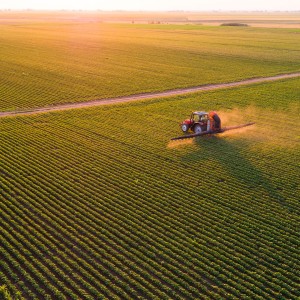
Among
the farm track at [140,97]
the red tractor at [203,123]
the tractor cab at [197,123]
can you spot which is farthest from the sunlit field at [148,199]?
the farm track at [140,97]

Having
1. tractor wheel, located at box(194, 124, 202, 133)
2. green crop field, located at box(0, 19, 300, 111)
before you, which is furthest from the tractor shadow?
green crop field, located at box(0, 19, 300, 111)

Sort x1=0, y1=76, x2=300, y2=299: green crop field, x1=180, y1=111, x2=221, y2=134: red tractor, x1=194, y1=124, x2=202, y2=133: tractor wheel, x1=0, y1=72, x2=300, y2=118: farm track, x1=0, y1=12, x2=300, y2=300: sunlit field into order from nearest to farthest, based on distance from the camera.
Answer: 1. x1=0, y1=76, x2=300, y2=299: green crop field
2. x1=0, y1=12, x2=300, y2=300: sunlit field
3. x1=180, y1=111, x2=221, y2=134: red tractor
4. x1=194, y1=124, x2=202, y2=133: tractor wheel
5. x1=0, y1=72, x2=300, y2=118: farm track

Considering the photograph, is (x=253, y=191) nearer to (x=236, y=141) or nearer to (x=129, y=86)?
(x=236, y=141)

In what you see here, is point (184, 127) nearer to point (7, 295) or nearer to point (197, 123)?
point (197, 123)

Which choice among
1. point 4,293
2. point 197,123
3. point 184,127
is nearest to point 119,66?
point 184,127

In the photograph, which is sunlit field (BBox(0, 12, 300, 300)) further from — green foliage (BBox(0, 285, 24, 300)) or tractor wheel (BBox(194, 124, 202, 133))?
tractor wheel (BBox(194, 124, 202, 133))

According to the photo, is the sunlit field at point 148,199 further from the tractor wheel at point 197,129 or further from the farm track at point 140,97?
the farm track at point 140,97

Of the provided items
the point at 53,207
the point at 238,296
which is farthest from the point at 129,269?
the point at 53,207
